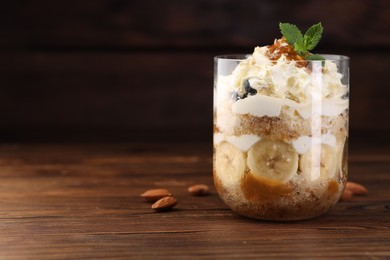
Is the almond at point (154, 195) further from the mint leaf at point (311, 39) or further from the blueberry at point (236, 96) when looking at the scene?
the mint leaf at point (311, 39)

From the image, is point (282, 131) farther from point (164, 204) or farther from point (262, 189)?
point (164, 204)

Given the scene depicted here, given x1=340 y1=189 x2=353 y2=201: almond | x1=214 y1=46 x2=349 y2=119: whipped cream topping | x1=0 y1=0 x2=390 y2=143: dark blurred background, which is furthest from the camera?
x1=0 y1=0 x2=390 y2=143: dark blurred background

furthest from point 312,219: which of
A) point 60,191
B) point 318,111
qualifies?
point 60,191

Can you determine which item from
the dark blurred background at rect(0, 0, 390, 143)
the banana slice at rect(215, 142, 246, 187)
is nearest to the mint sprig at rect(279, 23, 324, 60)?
the banana slice at rect(215, 142, 246, 187)

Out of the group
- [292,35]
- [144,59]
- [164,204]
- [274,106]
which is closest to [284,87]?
[274,106]

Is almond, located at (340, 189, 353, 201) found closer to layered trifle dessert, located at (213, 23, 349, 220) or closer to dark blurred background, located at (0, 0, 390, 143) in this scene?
layered trifle dessert, located at (213, 23, 349, 220)

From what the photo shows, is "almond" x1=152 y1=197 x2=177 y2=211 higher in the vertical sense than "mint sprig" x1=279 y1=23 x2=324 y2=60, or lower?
lower

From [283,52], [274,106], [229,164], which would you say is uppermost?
[283,52]

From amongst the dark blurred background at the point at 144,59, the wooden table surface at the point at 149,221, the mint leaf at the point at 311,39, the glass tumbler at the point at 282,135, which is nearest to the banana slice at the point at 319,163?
the glass tumbler at the point at 282,135
